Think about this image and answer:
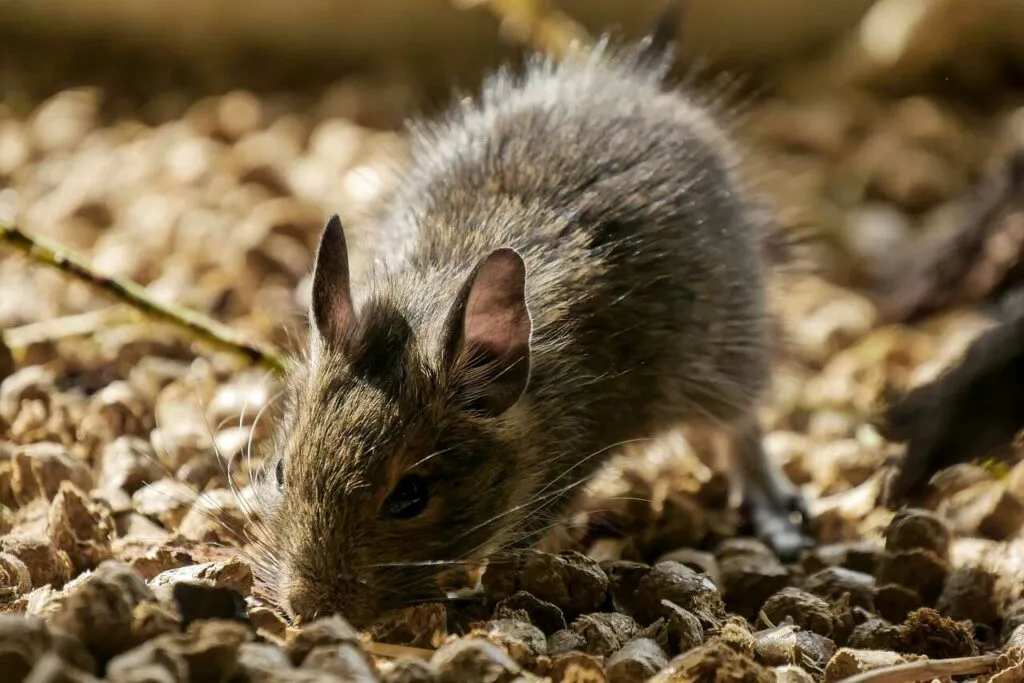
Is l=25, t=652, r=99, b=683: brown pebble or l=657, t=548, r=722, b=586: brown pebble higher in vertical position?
l=657, t=548, r=722, b=586: brown pebble

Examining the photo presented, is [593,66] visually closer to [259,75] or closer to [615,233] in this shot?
[615,233]

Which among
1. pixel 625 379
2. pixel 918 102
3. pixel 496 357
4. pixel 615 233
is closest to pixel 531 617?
pixel 496 357

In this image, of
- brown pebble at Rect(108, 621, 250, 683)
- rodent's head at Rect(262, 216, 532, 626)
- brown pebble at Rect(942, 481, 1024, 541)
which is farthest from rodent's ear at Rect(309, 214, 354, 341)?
brown pebble at Rect(942, 481, 1024, 541)

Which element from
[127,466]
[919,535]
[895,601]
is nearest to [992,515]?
[919,535]

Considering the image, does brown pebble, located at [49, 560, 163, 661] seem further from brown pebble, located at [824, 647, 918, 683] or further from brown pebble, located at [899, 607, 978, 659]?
brown pebble, located at [899, 607, 978, 659]

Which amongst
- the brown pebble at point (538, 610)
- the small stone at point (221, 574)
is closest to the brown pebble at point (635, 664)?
the brown pebble at point (538, 610)

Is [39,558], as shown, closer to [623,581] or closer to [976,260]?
[623,581]

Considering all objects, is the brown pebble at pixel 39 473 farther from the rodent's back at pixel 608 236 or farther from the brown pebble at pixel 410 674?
the brown pebble at pixel 410 674
